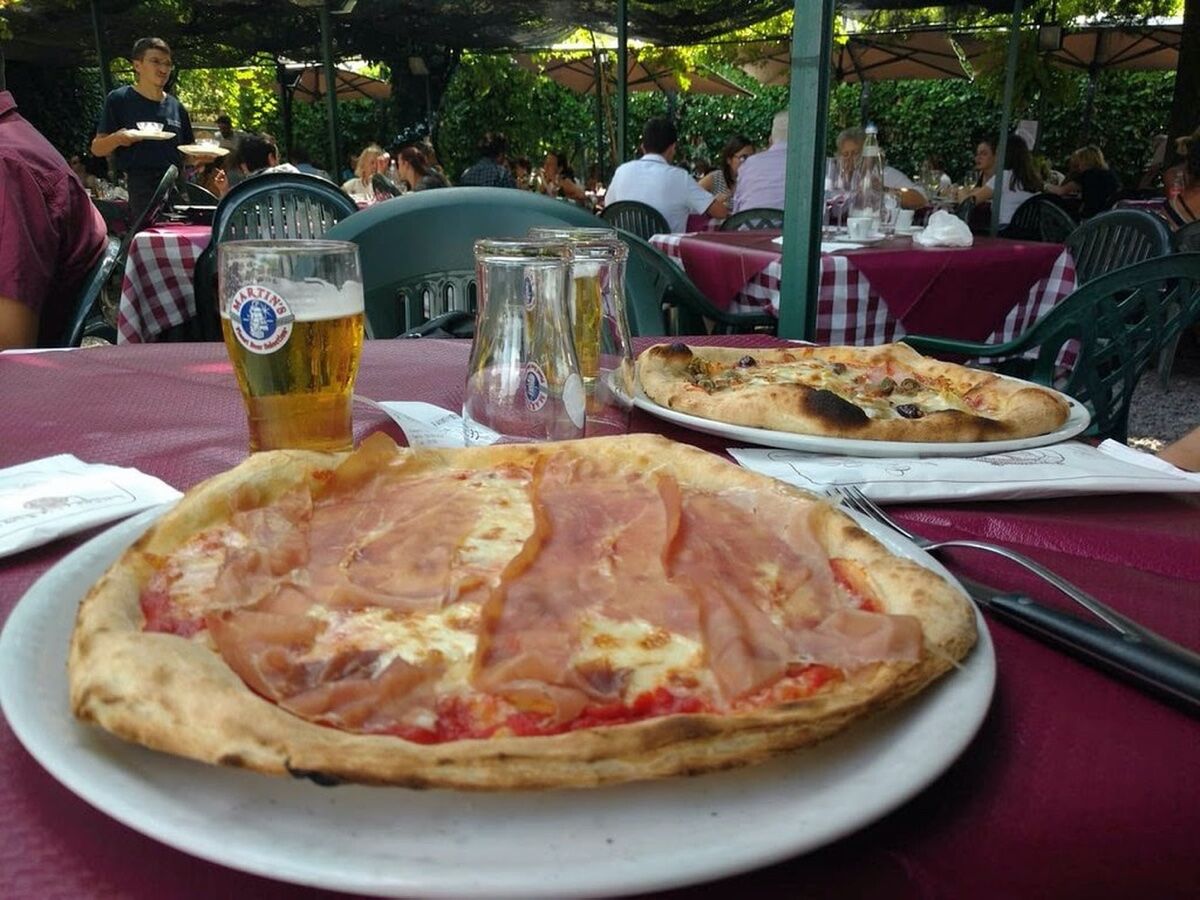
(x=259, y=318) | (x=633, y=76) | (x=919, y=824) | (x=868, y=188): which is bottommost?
(x=919, y=824)

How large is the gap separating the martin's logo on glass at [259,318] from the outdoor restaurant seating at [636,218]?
537 cm

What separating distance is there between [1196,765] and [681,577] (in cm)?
41

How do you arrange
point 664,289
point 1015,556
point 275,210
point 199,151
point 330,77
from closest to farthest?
1. point 1015,556
2. point 664,289
3. point 275,210
4. point 199,151
5. point 330,77

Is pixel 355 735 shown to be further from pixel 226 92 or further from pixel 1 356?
pixel 226 92

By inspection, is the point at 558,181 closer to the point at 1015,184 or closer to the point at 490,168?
the point at 490,168

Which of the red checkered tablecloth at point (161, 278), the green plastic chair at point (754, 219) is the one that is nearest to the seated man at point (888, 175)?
the green plastic chair at point (754, 219)

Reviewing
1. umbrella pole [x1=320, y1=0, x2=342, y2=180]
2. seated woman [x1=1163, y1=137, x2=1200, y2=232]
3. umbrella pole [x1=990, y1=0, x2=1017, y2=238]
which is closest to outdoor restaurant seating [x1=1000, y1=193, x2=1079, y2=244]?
umbrella pole [x1=990, y1=0, x2=1017, y2=238]

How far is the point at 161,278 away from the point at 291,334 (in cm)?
355

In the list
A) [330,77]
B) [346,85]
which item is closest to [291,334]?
[330,77]

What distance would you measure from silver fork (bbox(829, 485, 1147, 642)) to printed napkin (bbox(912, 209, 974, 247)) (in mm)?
3295

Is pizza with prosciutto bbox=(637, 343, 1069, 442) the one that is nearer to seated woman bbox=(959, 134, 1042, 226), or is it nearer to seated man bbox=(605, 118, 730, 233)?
seated man bbox=(605, 118, 730, 233)

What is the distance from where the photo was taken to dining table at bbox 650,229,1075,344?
3697 millimetres

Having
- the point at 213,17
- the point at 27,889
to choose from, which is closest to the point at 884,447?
the point at 27,889

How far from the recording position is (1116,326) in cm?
281
